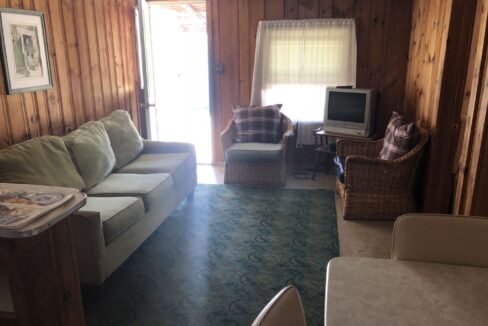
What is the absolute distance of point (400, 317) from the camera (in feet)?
3.41

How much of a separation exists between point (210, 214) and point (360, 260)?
253cm

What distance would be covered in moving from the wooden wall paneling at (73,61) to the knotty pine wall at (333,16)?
6.05 ft

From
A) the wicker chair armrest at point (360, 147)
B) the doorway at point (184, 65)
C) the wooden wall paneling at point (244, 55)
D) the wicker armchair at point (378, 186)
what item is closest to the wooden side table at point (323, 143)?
the wicker chair armrest at point (360, 147)

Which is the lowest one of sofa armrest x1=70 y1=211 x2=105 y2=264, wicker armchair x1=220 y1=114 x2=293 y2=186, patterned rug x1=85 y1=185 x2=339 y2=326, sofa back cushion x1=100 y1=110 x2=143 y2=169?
patterned rug x1=85 y1=185 x2=339 y2=326

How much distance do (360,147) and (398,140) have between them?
0.65 metres

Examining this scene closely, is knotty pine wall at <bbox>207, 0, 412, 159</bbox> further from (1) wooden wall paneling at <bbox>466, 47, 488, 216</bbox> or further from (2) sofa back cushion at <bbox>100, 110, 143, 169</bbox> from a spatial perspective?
(1) wooden wall paneling at <bbox>466, 47, 488, 216</bbox>

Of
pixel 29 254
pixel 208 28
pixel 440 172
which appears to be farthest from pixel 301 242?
pixel 208 28

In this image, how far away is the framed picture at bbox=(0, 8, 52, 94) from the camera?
2.86 m

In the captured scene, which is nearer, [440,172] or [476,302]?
[476,302]

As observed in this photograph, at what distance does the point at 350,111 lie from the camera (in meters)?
4.46

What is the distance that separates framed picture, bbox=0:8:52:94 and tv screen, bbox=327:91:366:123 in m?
2.86

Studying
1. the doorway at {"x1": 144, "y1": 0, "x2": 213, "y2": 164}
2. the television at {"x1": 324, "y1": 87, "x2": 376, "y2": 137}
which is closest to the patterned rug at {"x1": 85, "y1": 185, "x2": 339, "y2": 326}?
Result: the television at {"x1": 324, "y1": 87, "x2": 376, "y2": 137}

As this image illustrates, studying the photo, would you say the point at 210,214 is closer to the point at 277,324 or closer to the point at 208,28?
the point at 208,28

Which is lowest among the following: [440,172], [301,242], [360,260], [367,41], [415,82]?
[301,242]
